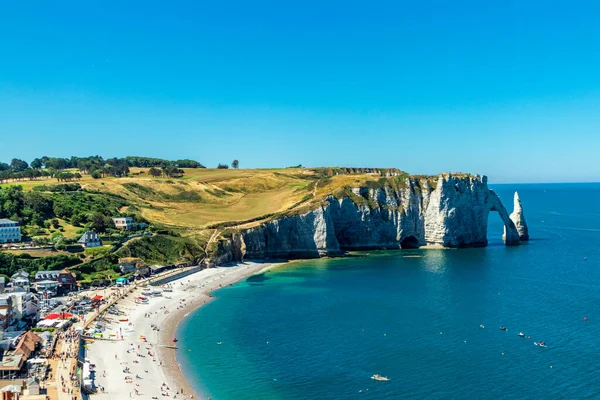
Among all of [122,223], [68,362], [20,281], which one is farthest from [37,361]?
[122,223]

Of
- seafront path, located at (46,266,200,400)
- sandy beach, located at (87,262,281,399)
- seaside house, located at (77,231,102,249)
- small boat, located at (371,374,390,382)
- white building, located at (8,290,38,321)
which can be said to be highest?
seaside house, located at (77,231,102,249)

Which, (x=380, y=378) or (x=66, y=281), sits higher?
(x=66, y=281)

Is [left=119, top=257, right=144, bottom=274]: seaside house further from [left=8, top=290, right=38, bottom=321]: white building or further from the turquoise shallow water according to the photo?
[left=8, top=290, right=38, bottom=321]: white building

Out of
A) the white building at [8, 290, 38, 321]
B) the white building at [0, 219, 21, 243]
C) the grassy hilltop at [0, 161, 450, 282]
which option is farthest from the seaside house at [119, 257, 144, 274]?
the white building at [8, 290, 38, 321]

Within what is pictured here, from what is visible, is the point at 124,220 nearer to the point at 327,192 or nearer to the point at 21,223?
the point at 21,223

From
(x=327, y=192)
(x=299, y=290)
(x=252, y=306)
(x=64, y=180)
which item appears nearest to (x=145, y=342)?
(x=252, y=306)

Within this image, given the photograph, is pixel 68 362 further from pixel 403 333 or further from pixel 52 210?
pixel 52 210
